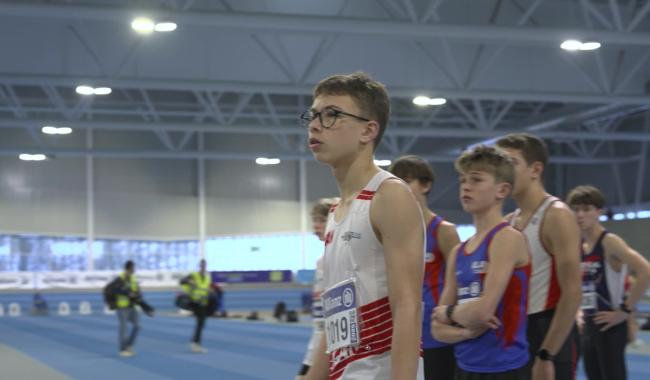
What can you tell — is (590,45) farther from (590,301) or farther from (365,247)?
(365,247)

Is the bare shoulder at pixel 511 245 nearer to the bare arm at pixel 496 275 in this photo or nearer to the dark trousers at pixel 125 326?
the bare arm at pixel 496 275

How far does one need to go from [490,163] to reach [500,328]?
72cm

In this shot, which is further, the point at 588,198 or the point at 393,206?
the point at 588,198

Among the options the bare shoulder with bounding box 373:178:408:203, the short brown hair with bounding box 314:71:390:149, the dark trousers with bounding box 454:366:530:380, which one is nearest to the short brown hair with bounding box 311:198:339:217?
the dark trousers with bounding box 454:366:530:380

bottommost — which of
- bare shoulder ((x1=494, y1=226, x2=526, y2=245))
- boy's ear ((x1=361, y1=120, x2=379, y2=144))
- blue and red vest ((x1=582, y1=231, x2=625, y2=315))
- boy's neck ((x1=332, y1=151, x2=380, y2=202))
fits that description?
blue and red vest ((x1=582, y1=231, x2=625, y2=315))

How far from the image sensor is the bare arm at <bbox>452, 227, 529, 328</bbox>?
166 inches

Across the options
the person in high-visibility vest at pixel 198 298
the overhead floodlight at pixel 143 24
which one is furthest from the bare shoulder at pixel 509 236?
the person in high-visibility vest at pixel 198 298

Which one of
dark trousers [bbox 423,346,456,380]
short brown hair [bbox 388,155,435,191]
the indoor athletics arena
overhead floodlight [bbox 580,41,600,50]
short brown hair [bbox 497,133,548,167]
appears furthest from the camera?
overhead floodlight [bbox 580,41,600,50]

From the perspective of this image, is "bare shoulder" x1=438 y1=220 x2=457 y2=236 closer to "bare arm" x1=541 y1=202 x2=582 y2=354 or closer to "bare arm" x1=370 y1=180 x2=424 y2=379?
"bare arm" x1=541 y1=202 x2=582 y2=354

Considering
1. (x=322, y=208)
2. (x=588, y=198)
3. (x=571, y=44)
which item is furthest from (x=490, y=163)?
(x=571, y=44)

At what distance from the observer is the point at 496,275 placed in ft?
13.8

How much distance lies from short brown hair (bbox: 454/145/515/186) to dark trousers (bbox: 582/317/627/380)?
235 cm

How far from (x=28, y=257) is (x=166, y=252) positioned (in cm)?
609

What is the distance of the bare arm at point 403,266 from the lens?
3045mm
